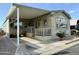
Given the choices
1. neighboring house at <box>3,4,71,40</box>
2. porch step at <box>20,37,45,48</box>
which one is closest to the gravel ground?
neighboring house at <box>3,4,71,40</box>

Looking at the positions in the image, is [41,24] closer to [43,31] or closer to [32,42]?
[43,31]

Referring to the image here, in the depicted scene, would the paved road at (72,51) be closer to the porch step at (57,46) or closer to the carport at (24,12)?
the porch step at (57,46)

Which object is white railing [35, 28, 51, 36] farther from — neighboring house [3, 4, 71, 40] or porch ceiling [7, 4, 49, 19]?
porch ceiling [7, 4, 49, 19]

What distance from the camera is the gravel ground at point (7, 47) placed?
8.37m

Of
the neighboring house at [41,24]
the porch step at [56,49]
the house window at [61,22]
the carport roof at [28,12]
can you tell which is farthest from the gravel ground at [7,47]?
the house window at [61,22]

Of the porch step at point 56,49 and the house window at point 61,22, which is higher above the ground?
the house window at point 61,22

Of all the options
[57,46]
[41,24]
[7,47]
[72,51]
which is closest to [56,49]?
[57,46]

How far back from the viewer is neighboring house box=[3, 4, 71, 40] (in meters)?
8.86

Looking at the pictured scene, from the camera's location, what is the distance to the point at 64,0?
7445 millimetres

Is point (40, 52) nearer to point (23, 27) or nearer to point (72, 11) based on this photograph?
point (23, 27)

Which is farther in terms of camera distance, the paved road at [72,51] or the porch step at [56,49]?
the paved road at [72,51]

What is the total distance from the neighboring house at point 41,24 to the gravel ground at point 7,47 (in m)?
0.44
